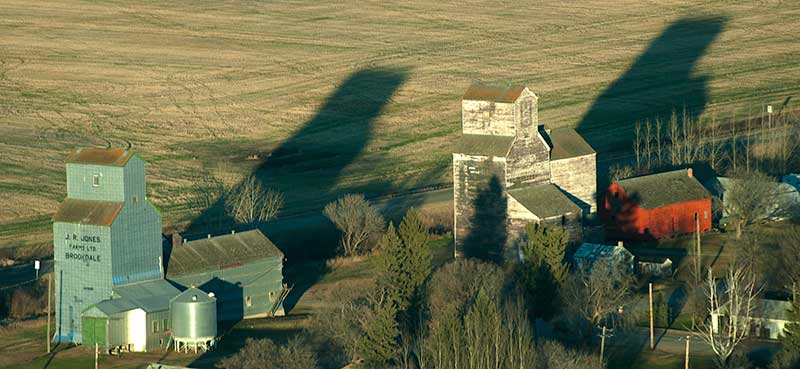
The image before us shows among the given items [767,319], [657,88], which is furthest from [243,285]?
[657,88]

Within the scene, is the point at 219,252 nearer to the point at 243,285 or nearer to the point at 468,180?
the point at 243,285

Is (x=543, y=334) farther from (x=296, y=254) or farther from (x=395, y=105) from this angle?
(x=395, y=105)

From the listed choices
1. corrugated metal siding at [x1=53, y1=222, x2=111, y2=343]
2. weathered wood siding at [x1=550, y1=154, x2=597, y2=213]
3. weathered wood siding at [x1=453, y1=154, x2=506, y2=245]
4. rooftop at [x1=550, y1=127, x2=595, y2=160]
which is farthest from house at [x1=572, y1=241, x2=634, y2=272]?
corrugated metal siding at [x1=53, y1=222, x2=111, y2=343]

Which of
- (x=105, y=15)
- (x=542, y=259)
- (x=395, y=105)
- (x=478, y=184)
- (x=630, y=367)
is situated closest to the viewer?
(x=630, y=367)

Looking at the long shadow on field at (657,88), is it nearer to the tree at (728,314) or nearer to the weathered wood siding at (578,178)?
the weathered wood siding at (578,178)

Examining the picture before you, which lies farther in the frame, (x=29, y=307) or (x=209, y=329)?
(x=29, y=307)

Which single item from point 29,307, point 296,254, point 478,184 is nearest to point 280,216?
point 296,254
